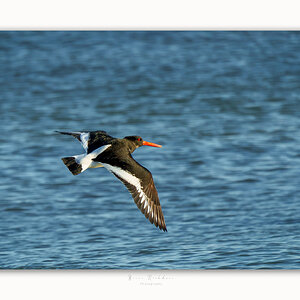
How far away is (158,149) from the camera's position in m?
9.99

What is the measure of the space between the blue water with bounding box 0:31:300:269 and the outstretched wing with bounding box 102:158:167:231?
0.36 metres

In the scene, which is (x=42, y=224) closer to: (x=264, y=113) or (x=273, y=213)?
(x=273, y=213)

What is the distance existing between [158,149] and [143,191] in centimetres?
340

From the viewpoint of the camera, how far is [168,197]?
8547 millimetres

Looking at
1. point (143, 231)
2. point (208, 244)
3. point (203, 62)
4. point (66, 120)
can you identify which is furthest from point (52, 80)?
point (208, 244)

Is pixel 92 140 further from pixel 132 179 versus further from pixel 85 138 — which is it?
pixel 132 179

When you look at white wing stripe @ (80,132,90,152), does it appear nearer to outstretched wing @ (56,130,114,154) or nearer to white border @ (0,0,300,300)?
outstretched wing @ (56,130,114,154)

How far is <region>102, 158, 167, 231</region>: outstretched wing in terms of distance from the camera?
6.58m

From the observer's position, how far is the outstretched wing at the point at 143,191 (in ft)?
21.6
